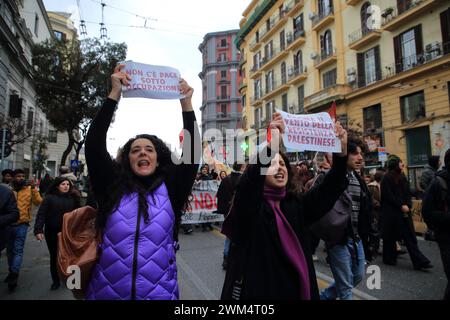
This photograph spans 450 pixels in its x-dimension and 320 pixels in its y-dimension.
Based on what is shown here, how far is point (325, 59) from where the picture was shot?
80.6 ft

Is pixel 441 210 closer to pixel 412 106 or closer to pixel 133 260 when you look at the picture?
pixel 133 260

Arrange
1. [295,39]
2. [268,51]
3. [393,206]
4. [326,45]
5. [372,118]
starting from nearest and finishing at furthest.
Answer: [393,206]
[372,118]
[326,45]
[295,39]
[268,51]

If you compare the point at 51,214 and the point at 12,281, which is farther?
the point at 51,214

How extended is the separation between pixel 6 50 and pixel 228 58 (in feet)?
159

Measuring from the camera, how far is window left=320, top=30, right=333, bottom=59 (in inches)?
988

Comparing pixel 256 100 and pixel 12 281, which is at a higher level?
pixel 256 100

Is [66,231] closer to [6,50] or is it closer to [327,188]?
[327,188]

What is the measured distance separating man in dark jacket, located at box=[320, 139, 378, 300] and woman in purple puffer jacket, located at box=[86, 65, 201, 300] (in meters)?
2.02

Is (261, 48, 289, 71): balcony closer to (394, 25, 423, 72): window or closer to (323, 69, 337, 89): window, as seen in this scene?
(323, 69, 337, 89): window

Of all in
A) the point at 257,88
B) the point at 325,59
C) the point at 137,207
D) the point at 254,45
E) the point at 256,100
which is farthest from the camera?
the point at 257,88

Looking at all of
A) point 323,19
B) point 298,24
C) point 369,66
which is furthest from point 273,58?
point 369,66

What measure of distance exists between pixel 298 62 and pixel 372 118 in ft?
35.5

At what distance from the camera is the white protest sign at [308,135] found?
98.2 inches

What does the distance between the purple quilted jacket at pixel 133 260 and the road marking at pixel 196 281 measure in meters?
2.55
